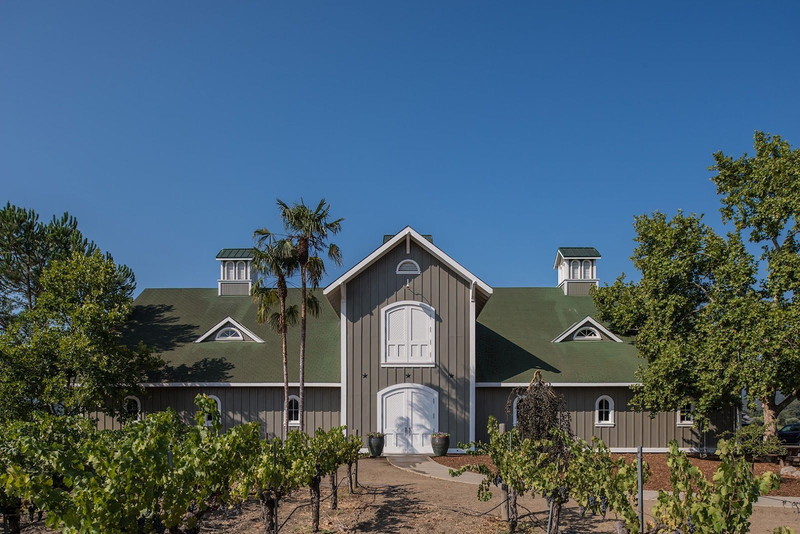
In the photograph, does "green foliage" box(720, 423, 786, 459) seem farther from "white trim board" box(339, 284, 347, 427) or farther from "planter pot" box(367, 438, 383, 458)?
"white trim board" box(339, 284, 347, 427)

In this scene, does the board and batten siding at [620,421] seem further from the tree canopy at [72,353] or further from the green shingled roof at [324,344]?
the tree canopy at [72,353]

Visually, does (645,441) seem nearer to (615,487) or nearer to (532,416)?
(532,416)

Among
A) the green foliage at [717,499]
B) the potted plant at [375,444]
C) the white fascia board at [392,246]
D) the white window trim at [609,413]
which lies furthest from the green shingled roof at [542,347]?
the green foliage at [717,499]

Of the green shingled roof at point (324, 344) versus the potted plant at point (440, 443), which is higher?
the green shingled roof at point (324, 344)

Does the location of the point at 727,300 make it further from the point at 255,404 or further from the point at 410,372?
the point at 255,404

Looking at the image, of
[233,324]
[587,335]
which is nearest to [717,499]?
[587,335]

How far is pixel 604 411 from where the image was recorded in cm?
2109

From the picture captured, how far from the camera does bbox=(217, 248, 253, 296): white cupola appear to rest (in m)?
26.5

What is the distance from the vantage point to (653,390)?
1930 centimetres

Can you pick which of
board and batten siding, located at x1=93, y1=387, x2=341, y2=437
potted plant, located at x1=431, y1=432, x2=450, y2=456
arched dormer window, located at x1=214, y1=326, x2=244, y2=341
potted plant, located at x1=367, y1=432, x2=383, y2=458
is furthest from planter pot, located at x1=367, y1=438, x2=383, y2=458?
arched dormer window, located at x1=214, y1=326, x2=244, y2=341

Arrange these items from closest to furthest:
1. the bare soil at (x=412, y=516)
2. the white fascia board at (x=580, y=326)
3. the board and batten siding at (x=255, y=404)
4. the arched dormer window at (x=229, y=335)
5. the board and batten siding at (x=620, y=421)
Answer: the bare soil at (x=412, y=516) < the board and batten siding at (x=255, y=404) < the board and batten siding at (x=620, y=421) < the arched dormer window at (x=229, y=335) < the white fascia board at (x=580, y=326)

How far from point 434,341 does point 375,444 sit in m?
3.99

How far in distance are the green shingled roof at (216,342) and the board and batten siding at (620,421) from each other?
225 inches

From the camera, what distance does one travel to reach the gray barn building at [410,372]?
792 inches
